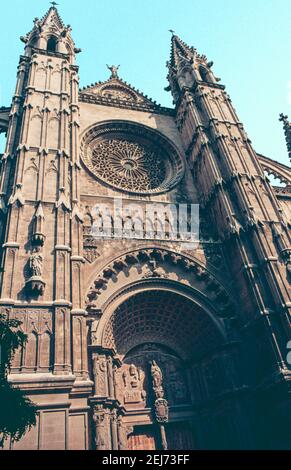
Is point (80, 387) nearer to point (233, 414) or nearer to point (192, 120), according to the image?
point (233, 414)

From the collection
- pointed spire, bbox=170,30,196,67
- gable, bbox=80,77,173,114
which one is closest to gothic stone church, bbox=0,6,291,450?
gable, bbox=80,77,173,114

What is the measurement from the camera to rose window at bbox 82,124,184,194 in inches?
728

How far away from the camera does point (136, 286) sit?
13859 millimetres

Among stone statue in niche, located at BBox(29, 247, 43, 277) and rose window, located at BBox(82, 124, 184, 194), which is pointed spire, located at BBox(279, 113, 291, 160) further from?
stone statue in niche, located at BBox(29, 247, 43, 277)

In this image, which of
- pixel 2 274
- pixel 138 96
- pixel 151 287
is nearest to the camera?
pixel 2 274

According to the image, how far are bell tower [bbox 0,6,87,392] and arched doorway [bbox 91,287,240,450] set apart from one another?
1.98 metres

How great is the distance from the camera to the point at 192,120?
20641 millimetres

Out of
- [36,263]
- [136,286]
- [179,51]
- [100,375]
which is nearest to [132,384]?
[100,375]

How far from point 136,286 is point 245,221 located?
5.67 m

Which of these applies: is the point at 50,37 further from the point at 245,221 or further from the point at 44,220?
the point at 245,221

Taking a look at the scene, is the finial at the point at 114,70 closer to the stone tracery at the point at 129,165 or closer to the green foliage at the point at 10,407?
the stone tracery at the point at 129,165

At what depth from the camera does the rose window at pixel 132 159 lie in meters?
18.5
